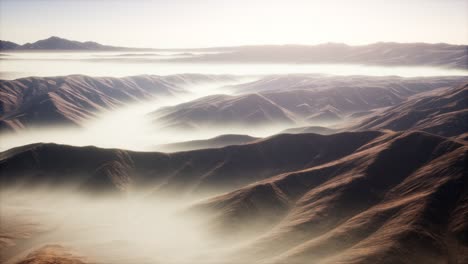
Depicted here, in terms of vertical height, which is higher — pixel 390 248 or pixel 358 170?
pixel 358 170

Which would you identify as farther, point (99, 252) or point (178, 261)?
point (99, 252)

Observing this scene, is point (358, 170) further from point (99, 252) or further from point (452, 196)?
point (99, 252)

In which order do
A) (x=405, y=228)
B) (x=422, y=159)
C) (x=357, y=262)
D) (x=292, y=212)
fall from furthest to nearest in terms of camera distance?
(x=422, y=159) → (x=292, y=212) → (x=405, y=228) → (x=357, y=262)

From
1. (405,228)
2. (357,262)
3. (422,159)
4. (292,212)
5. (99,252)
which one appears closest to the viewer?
(357,262)

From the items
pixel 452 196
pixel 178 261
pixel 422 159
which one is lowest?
pixel 178 261

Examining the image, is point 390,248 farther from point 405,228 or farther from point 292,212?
point 292,212

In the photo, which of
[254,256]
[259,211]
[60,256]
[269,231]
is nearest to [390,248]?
[254,256]

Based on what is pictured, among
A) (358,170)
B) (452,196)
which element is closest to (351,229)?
(452,196)
